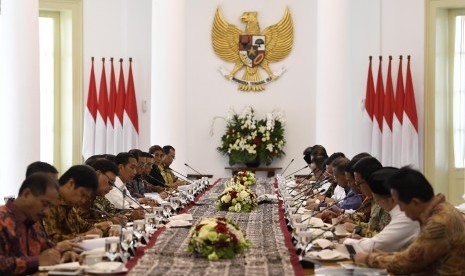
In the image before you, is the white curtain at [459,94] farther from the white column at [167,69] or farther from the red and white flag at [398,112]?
the white column at [167,69]

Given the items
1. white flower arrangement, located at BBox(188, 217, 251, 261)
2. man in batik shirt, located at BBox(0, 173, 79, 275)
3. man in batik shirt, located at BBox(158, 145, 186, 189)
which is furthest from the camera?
man in batik shirt, located at BBox(158, 145, 186, 189)

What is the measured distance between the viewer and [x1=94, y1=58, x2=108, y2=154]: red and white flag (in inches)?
502

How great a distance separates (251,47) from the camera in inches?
536

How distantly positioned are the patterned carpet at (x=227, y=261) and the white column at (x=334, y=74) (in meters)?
6.38

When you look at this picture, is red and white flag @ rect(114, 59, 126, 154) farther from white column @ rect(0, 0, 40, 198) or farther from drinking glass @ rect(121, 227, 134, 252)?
drinking glass @ rect(121, 227, 134, 252)

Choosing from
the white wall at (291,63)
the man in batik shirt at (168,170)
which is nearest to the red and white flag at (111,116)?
the white wall at (291,63)

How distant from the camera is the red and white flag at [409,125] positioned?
12555 millimetres

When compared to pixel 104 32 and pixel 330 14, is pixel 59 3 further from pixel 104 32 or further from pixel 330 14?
pixel 330 14

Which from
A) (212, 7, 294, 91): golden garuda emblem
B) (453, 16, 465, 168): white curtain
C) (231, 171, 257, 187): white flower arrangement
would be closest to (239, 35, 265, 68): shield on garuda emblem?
(212, 7, 294, 91): golden garuda emblem

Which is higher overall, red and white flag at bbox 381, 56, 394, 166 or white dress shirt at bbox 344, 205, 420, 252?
red and white flag at bbox 381, 56, 394, 166

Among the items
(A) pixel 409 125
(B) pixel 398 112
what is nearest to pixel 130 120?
(B) pixel 398 112

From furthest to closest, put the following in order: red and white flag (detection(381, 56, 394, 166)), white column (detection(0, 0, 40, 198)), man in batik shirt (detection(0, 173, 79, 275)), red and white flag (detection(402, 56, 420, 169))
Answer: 1. red and white flag (detection(381, 56, 394, 166))
2. red and white flag (detection(402, 56, 420, 169))
3. white column (detection(0, 0, 40, 198))
4. man in batik shirt (detection(0, 173, 79, 275))

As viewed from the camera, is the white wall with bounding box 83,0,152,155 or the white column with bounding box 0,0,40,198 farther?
the white wall with bounding box 83,0,152,155

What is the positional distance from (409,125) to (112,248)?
9.35m
